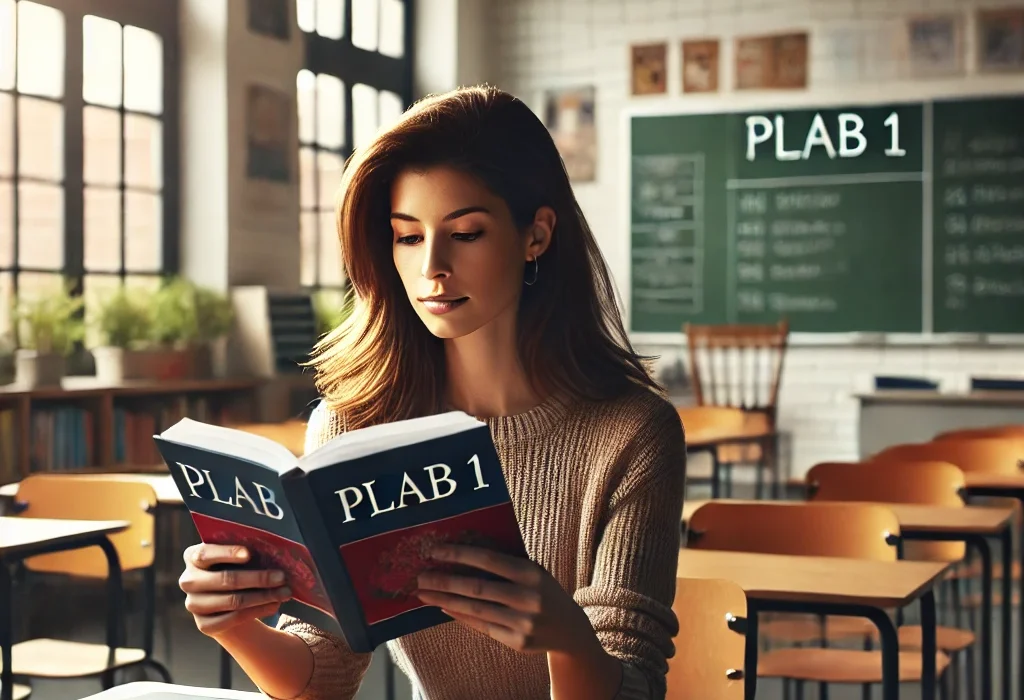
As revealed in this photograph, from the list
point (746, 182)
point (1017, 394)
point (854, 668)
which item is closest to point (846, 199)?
point (746, 182)

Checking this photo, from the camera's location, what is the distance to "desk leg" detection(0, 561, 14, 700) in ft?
8.54

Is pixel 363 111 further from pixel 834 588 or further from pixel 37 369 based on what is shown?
pixel 834 588

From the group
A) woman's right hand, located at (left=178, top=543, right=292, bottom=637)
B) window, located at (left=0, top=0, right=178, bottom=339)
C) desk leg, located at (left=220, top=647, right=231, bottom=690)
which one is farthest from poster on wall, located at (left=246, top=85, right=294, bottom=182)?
woman's right hand, located at (left=178, top=543, right=292, bottom=637)

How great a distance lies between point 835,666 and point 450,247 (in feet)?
5.88

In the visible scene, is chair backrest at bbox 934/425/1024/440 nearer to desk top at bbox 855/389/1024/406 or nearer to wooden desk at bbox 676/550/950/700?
desk top at bbox 855/389/1024/406

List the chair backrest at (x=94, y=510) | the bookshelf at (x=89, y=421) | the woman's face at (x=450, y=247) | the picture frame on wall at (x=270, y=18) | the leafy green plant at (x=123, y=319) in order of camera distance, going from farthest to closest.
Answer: the picture frame on wall at (x=270, y=18)
the leafy green plant at (x=123, y=319)
the bookshelf at (x=89, y=421)
the chair backrest at (x=94, y=510)
the woman's face at (x=450, y=247)

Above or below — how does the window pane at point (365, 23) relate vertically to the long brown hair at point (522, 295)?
above

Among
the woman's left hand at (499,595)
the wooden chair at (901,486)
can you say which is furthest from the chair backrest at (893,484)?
the woman's left hand at (499,595)

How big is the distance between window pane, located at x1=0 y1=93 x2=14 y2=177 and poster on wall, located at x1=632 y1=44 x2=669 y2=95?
3.97 m

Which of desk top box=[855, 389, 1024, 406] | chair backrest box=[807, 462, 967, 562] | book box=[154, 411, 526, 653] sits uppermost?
book box=[154, 411, 526, 653]

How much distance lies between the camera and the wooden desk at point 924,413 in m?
5.64

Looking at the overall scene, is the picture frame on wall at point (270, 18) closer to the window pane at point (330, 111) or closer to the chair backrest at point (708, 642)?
the window pane at point (330, 111)

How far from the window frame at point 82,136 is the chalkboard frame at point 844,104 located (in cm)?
293

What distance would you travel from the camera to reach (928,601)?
2213mm
